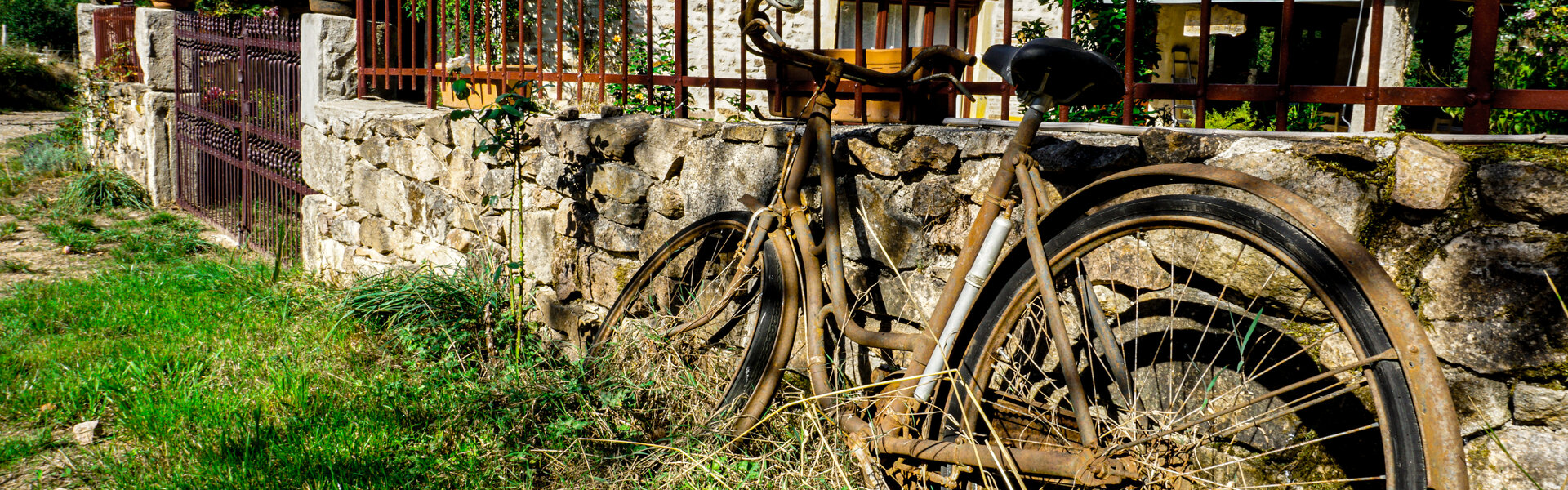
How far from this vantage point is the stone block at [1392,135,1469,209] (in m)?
1.61

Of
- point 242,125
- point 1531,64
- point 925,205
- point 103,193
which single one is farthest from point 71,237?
point 1531,64

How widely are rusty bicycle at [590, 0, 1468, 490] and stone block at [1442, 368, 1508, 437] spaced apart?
13 cm

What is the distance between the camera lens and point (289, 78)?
5434mm

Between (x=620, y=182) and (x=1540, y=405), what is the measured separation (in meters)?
2.41

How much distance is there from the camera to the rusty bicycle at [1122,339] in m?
1.50

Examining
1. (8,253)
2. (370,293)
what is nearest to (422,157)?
(370,293)

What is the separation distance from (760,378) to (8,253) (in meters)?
5.63

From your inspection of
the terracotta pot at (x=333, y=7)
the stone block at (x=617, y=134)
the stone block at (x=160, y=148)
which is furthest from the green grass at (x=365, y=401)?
the stone block at (x=160, y=148)

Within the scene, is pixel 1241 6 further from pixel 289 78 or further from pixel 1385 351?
pixel 1385 351

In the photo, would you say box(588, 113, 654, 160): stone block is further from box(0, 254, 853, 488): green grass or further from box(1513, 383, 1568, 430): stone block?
box(1513, 383, 1568, 430): stone block

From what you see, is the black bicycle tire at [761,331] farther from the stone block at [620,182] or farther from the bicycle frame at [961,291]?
the stone block at [620,182]

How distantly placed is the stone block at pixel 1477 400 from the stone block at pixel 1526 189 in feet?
0.89

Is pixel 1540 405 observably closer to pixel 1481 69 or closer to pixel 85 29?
pixel 1481 69

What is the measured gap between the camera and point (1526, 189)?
5.07 feet
